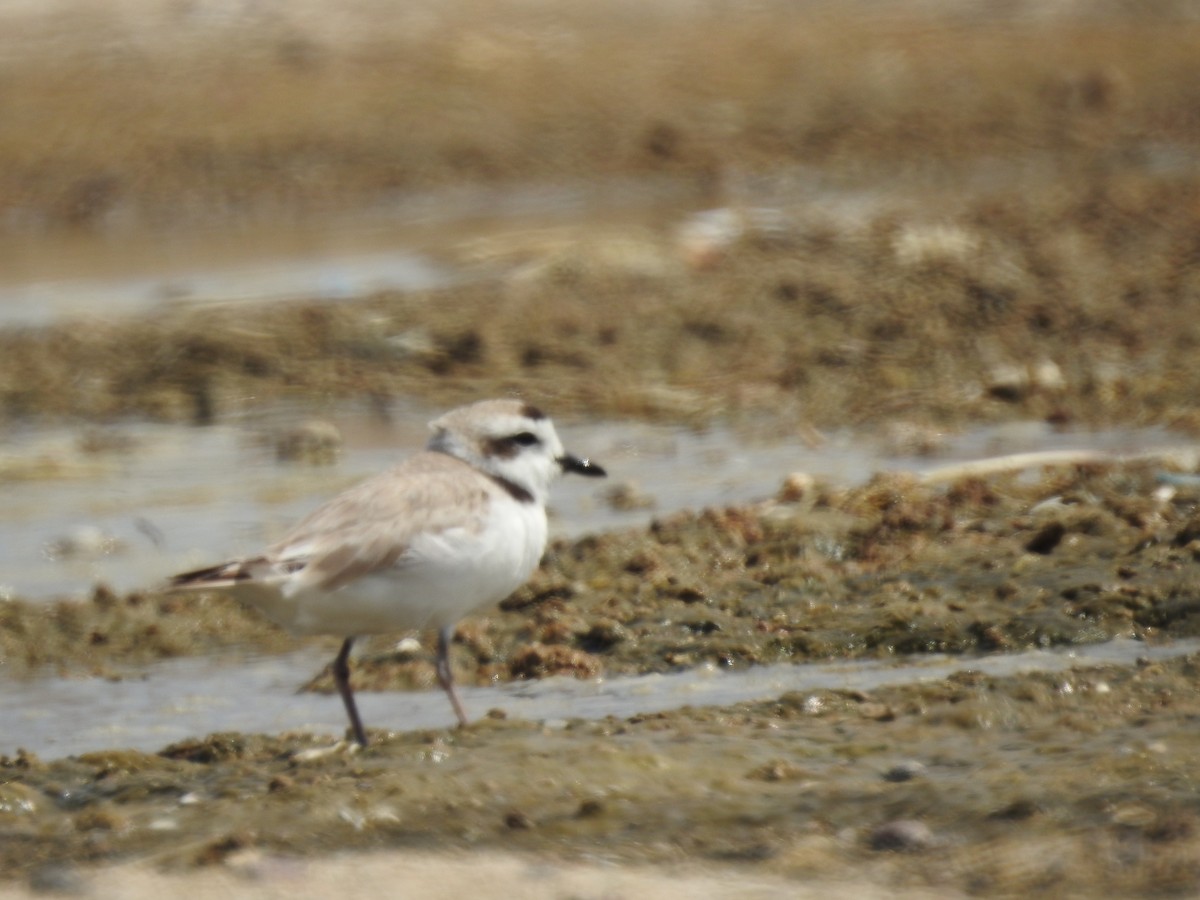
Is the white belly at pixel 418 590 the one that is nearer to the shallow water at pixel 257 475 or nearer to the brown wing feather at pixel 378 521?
the brown wing feather at pixel 378 521

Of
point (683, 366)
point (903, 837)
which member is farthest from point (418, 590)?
point (683, 366)

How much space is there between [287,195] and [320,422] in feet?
24.7

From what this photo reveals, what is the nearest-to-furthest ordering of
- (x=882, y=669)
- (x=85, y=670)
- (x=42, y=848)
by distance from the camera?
(x=42, y=848) < (x=882, y=669) < (x=85, y=670)

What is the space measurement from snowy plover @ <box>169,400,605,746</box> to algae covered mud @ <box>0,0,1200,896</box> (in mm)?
Result: 366

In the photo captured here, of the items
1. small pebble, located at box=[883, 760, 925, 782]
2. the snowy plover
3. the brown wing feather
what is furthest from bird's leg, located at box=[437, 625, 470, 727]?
small pebble, located at box=[883, 760, 925, 782]

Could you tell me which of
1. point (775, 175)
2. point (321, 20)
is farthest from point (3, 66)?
point (775, 175)

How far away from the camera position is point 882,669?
21.4ft

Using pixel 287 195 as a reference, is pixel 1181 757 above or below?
above

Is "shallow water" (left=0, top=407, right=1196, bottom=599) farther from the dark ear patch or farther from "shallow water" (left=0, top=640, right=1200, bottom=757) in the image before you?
the dark ear patch

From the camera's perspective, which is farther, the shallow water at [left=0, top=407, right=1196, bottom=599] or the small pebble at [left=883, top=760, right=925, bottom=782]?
the shallow water at [left=0, top=407, right=1196, bottom=599]

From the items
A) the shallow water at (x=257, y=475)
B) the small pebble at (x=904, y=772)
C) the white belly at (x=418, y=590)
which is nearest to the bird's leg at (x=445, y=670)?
the white belly at (x=418, y=590)

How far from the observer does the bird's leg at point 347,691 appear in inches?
227

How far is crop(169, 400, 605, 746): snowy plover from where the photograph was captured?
5.69m

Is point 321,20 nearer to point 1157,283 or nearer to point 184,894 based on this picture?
point 1157,283
